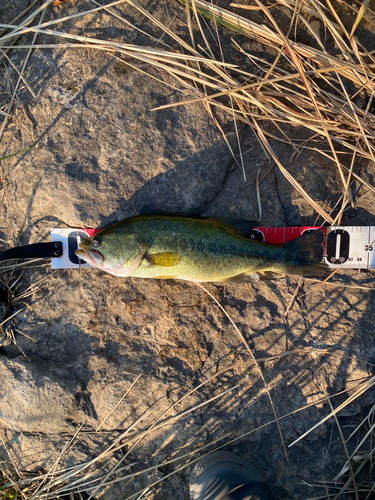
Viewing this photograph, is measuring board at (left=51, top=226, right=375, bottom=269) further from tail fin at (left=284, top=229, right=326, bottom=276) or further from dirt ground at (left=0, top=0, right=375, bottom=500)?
dirt ground at (left=0, top=0, right=375, bottom=500)

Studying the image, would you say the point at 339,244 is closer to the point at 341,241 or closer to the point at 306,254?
the point at 341,241

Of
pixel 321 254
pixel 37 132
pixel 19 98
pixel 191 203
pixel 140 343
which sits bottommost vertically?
pixel 140 343

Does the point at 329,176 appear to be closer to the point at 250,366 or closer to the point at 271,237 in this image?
the point at 271,237

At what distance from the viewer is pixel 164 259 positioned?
358 cm

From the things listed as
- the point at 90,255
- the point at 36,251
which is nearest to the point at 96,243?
the point at 90,255

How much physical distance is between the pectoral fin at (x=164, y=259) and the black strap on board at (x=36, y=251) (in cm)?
121

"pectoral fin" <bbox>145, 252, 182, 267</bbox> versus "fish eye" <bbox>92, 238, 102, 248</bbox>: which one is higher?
"fish eye" <bbox>92, 238, 102, 248</bbox>

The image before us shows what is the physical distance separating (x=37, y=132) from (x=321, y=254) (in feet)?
12.9

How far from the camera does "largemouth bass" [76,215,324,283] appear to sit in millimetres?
3521

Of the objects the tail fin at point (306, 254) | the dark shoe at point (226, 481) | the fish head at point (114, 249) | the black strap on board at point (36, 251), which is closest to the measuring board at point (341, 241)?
the tail fin at point (306, 254)

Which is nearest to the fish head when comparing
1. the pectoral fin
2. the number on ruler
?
the pectoral fin

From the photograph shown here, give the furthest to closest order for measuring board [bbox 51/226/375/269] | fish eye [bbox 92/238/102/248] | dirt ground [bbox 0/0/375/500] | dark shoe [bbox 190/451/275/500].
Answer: measuring board [bbox 51/226/375/269] < dirt ground [bbox 0/0/375/500] < dark shoe [bbox 190/451/275/500] < fish eye [bbox 92/238/102/248]

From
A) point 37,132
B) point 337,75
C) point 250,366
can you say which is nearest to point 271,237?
point 250,366

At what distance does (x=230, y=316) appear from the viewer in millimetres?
3922
